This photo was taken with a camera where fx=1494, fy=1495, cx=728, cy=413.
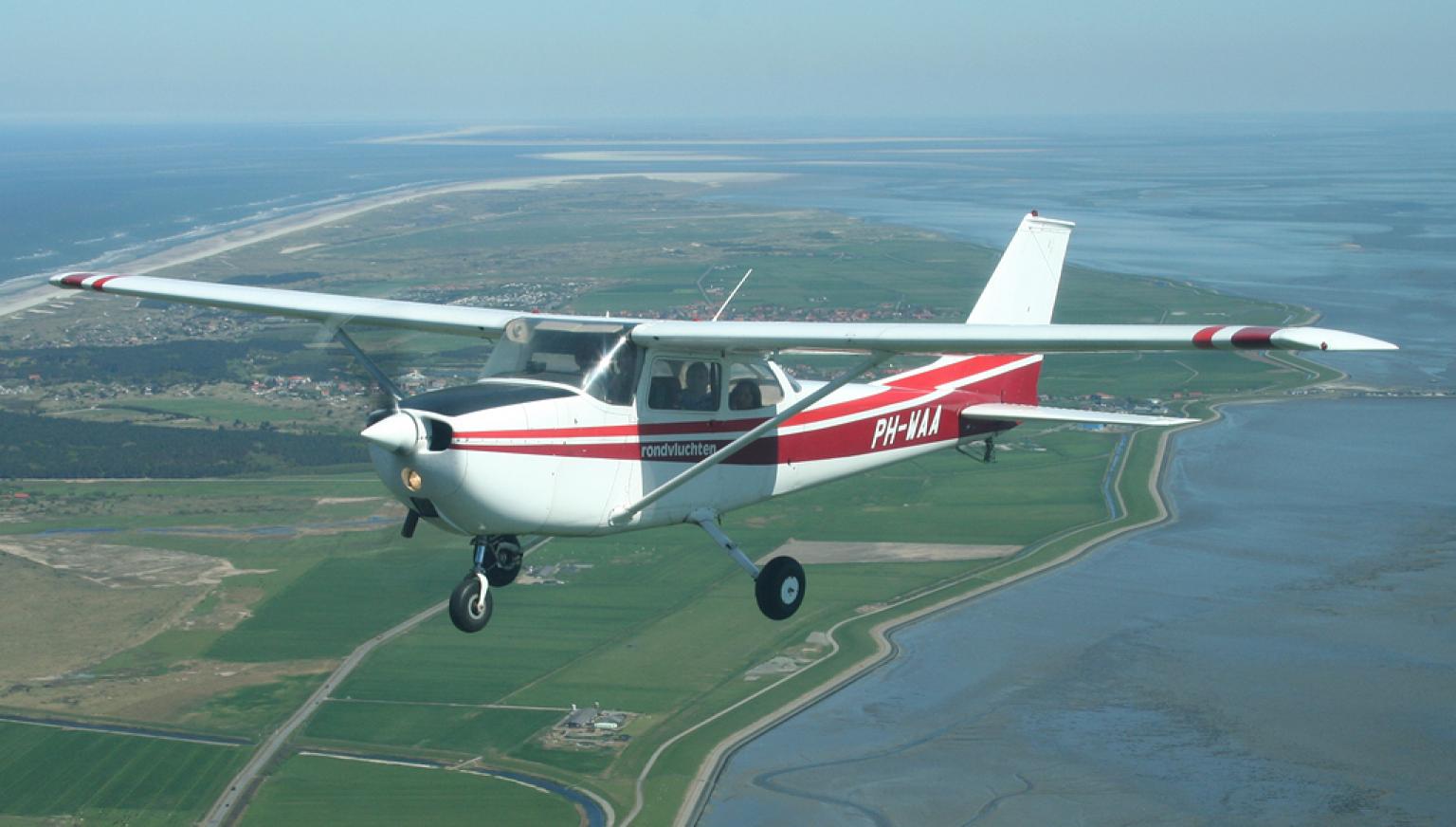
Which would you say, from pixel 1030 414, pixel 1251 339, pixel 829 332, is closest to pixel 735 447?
pixel 829 332

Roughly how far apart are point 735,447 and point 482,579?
9.29ft

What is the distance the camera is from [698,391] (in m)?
15.2

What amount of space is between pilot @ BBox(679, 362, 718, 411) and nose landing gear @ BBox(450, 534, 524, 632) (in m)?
2.22

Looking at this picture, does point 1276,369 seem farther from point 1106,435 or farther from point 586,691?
point 586,691

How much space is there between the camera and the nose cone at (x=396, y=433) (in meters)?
12.6

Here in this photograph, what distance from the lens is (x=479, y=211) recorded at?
163 m

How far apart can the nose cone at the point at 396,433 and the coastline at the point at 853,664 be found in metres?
23.3

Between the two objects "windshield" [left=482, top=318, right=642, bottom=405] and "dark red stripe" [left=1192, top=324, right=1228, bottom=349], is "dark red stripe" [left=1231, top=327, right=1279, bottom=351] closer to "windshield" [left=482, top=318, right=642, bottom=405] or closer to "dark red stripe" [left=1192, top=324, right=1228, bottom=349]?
"dark red stripe" [left=1192, top=324, right=1228, bottom=349]

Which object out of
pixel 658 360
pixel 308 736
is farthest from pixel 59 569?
pixel 658 360

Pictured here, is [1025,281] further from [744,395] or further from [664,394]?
[664,394]

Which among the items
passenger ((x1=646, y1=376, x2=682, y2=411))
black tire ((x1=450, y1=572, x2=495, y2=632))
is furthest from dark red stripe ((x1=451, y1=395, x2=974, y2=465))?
black tire ((x1=450, y1=572, x2=495, y2=632))

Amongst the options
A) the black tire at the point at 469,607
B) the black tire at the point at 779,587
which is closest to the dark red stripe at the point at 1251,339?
the black tire at the point at 779,587

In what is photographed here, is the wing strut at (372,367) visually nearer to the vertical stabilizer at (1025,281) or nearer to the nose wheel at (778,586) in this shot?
the nose wheel at (778,586)

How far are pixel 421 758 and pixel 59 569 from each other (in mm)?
22132
